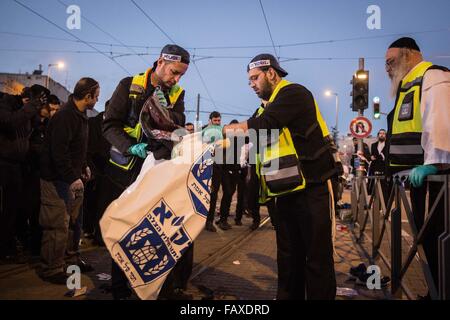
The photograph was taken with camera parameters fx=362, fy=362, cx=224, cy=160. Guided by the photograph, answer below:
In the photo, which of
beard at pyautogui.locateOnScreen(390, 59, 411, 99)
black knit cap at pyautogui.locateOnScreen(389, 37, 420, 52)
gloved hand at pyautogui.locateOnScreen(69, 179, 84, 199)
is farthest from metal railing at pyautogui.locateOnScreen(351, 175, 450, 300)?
gloved hand at pyautogui.locateOnScreen(69, 179, 84, 199)

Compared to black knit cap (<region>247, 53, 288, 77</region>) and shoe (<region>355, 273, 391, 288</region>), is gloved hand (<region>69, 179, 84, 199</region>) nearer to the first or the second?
black knit cap (<region>247, 53, 288, 77</region>)

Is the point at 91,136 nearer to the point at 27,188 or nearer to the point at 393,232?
the point at 27,188

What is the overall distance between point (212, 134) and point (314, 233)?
3.39 ft

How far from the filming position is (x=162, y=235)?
91.9 inches

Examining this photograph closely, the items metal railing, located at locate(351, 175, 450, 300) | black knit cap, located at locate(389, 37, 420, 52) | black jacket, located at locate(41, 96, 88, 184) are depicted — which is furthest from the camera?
black jacket, located at locate(41, 96, 88, 184)

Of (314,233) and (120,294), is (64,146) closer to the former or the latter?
(120,294)

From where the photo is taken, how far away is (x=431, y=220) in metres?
2.85

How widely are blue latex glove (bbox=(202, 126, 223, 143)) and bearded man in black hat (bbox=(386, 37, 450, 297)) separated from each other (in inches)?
58.1

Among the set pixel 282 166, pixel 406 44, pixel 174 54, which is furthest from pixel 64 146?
pixel 406 44

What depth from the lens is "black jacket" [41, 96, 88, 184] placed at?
3852mm

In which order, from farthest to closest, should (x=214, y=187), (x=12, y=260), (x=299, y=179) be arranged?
(x=214, y=187)
(x=12, y=260)
(x=299, y=179)

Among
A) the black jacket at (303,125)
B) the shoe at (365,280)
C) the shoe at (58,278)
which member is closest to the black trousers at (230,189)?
the shoe at (365,280)

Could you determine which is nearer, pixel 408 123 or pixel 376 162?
pixel 408 123

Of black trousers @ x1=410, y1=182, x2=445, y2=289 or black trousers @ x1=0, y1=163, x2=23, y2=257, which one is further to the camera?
black trousers @ x1=0, y1=163, x2=23, y2=257
